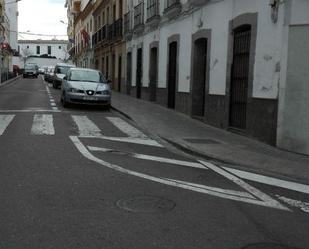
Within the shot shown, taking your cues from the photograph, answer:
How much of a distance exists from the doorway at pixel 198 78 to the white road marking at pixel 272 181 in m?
8.16

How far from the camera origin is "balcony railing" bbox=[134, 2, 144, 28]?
80.5ft

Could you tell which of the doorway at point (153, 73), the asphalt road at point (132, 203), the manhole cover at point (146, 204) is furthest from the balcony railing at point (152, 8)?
the manhole cover at point (146, 204)

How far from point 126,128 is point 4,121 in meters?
3.36

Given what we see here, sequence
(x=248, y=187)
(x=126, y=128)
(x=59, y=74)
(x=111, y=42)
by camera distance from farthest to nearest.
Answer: (x=59, y=74)
(x=111, y=42)
(x=126, y=128)
(x=248, y=187)

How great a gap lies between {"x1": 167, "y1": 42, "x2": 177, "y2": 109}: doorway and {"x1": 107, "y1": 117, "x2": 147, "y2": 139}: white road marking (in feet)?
12.5

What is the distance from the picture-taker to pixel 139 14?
82.3 ft

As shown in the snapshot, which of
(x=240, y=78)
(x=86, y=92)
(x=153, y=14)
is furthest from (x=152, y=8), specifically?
(x=240, y=78)

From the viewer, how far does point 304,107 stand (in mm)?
10266

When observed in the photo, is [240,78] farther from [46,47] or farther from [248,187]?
[46,47]

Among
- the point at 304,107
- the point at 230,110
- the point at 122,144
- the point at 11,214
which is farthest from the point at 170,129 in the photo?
the point at 11,214

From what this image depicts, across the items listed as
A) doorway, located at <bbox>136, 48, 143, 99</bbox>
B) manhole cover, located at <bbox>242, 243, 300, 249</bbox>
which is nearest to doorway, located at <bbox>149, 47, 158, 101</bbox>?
doorway, located at <bbox>136, 48, 143, 99</bbox>

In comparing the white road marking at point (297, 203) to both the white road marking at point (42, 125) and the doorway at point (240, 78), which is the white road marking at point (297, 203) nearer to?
the doorway at point (240, 78)

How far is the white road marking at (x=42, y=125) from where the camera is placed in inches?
Result: 475

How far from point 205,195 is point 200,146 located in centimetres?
397
